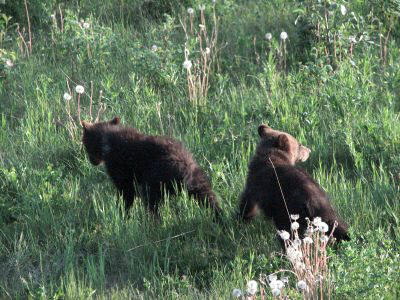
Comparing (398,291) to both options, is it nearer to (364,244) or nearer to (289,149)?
(364,244)

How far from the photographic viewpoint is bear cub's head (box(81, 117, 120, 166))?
26.9 ft

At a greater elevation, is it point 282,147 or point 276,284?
point 276,284

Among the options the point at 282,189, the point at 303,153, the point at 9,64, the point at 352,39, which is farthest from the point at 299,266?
the point at 9,64

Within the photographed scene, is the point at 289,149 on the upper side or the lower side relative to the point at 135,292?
upper

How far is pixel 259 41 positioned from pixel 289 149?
4014mm

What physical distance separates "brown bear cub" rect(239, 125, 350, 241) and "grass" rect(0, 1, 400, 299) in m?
0.27

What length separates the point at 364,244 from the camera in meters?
6.47

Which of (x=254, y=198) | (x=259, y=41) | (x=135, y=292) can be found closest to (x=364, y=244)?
(x=254, y=198)

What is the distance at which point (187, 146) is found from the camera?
871cm

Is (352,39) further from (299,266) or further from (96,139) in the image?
(299,266)

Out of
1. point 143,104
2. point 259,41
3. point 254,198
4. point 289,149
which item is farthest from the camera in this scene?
point 259,41

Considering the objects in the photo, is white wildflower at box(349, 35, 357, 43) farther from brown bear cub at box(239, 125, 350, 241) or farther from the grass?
brown bear cub at box(239, 125, 350, 241)

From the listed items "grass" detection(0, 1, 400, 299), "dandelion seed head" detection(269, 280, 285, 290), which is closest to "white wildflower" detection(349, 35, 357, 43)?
"grass" detection(0, 1, 400, 299)

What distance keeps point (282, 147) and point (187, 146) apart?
1414 mm
